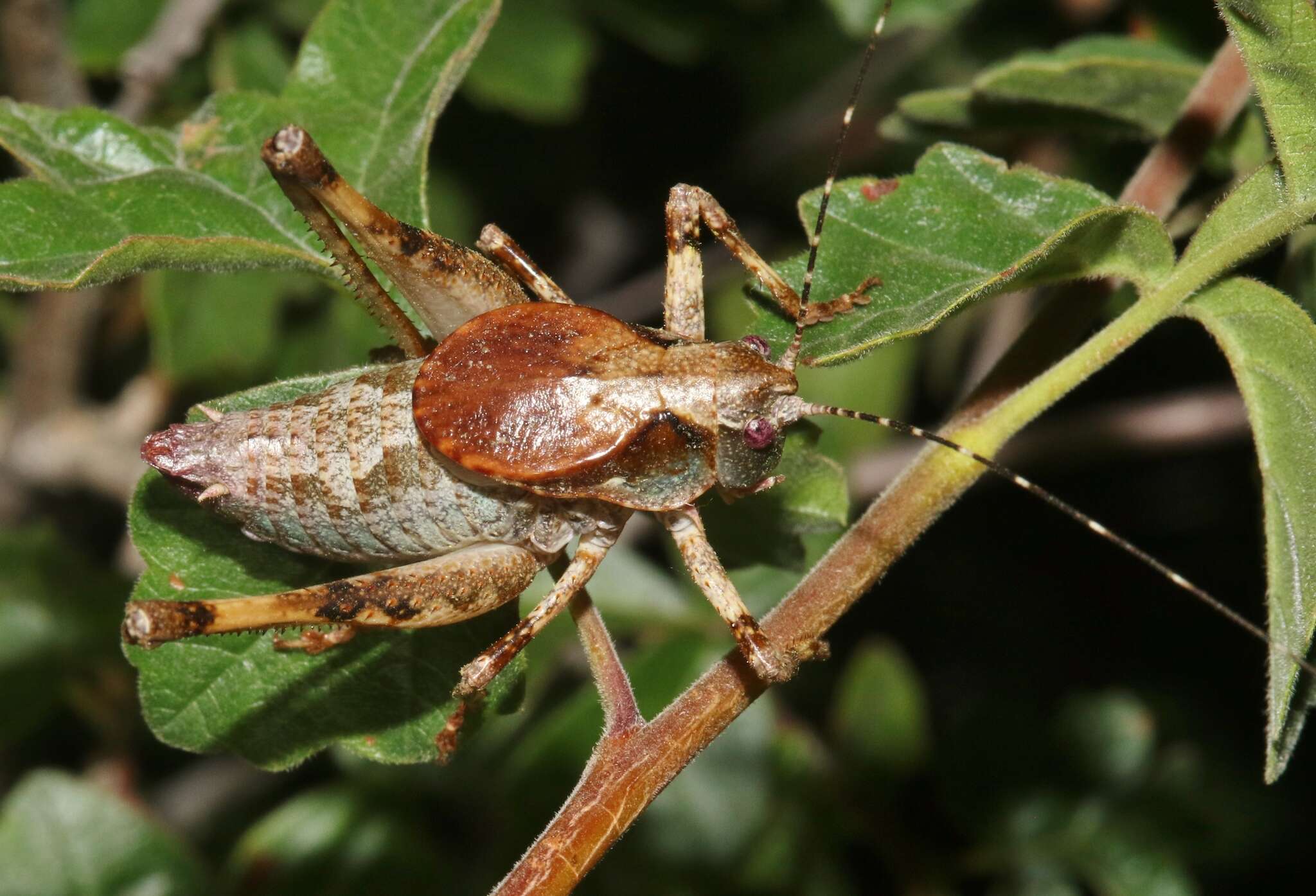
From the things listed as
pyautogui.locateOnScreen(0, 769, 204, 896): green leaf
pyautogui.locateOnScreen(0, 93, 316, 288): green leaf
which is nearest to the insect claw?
pyautogui.locateOnScreen(0, 93, 316, 288): green leaf

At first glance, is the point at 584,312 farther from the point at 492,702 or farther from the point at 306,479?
the point at 492,702

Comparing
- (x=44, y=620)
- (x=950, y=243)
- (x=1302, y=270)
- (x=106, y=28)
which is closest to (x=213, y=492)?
(x=950, y=243)

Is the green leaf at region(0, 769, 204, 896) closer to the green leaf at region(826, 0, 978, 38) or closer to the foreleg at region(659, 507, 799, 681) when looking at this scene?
the foreleg at region(659, 507, 799, 681)

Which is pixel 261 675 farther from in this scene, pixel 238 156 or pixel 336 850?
pixel 336 850

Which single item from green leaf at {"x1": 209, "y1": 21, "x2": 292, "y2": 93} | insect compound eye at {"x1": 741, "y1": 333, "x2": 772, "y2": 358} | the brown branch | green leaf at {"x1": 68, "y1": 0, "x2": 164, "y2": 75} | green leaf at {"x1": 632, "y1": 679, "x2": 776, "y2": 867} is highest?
green leaf at {"x1": 68, "y1": 0, "x2": 164, "y2": 75}

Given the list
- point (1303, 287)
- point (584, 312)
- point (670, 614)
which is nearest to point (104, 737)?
point (670, 614)

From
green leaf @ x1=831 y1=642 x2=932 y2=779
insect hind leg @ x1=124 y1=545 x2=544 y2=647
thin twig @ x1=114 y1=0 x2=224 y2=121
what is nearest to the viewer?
insect hind leg @ x1=124 y1=545 x2=544 y2=647

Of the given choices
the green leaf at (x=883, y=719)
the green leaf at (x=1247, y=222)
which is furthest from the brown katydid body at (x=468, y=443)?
the green leaf at (x=883, y=719)

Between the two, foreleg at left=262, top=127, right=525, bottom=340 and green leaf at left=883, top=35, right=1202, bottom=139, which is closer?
foreleg at left=262, top=127, right=525, bottom=340
